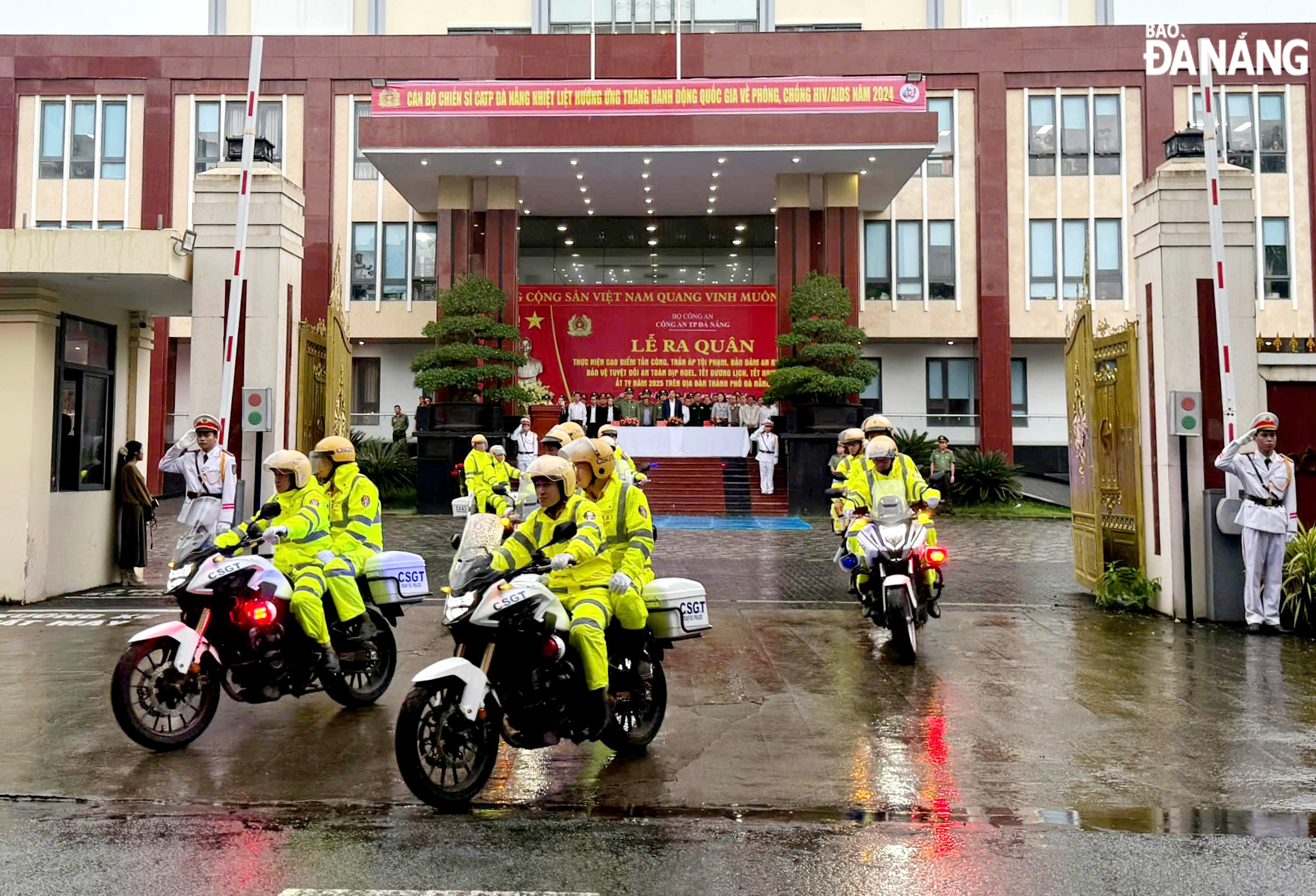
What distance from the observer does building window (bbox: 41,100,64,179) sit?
32.8 meters

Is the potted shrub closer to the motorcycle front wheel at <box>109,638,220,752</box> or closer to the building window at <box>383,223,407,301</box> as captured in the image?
the building window at <box>383,223,407,301</box>

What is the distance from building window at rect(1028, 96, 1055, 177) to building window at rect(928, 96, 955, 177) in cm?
221

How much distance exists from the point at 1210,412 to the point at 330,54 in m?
28.9

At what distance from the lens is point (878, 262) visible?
3344cm

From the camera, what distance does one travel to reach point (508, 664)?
519 cm

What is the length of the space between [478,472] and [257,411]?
2.71 m

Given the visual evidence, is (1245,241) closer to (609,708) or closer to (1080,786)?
(1080,786)

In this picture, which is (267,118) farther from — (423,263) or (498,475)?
(498,475)

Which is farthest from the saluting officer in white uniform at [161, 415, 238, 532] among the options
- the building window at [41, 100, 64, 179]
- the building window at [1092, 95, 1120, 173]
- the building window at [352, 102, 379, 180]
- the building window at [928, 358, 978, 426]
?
the building window at [1092, 95, 1120, 173]

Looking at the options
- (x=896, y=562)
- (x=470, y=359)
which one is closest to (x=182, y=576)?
(x=896, y=562)

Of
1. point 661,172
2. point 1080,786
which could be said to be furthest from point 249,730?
point 661,172

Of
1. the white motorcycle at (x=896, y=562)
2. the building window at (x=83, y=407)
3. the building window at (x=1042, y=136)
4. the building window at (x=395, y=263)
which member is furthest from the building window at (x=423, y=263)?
the white motorcycle at (x=896, y=562)

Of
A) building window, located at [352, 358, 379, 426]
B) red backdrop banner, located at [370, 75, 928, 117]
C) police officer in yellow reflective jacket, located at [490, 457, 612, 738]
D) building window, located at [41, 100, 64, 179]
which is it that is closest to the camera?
police officer in yellow reflective jacket, located at [490, 457, 612, 738]

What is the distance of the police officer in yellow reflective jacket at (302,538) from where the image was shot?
642 cm
